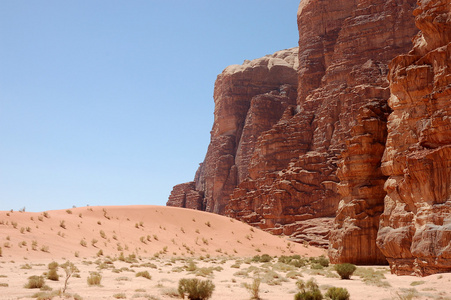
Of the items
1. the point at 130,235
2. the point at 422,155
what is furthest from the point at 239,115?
the point at 422,155

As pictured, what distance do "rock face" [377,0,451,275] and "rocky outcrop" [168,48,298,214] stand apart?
200 feet

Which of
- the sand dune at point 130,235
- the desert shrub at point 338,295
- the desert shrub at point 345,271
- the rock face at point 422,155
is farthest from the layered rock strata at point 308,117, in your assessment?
the desert shrub at point 338,295

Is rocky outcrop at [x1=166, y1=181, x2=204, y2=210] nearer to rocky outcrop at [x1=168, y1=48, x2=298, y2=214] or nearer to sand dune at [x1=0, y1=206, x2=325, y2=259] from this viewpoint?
rocky outcrop at [x1=168, y1=48, x2=298, y2=214]

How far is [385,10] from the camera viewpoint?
65.1m

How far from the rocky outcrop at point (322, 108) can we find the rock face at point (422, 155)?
27340 millimetres

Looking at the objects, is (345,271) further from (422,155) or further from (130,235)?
(130,235)

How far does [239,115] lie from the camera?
300 feet

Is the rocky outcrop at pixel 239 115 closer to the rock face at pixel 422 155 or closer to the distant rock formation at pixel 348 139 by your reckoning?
the distant rock formation at pixel 348 139

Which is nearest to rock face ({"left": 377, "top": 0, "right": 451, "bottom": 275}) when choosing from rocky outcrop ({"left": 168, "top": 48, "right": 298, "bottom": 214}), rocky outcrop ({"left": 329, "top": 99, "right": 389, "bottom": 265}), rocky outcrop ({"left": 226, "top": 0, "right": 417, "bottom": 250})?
rocky outcrop ({"left": 329, "top": 99, "right": 389, "bottom": 265})

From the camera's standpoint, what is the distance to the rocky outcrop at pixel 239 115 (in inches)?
3305

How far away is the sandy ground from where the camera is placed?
47.4 ft

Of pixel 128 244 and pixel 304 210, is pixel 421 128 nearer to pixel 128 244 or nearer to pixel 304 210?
pixel 128 244

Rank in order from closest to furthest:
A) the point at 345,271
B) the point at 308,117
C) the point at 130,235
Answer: the point at 345,271 → the point at 130,235 → the point at 308,117

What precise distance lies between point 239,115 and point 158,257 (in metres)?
62.7
